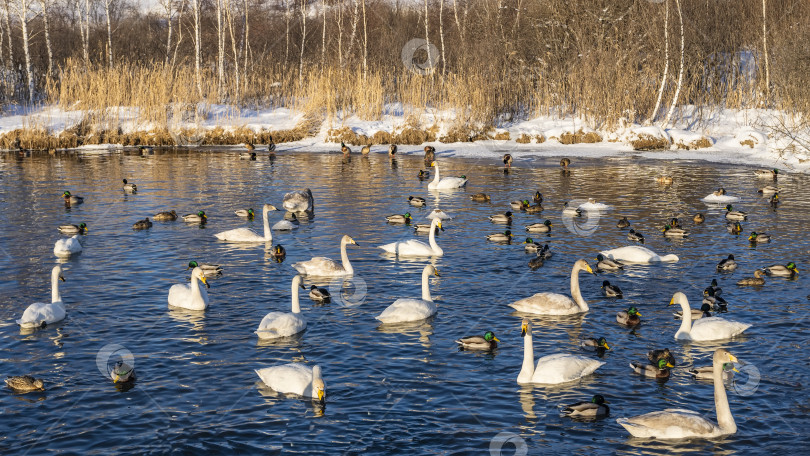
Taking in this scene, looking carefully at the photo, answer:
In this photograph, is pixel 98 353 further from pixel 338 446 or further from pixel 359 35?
pixel 359 35

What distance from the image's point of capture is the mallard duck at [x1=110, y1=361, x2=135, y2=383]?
40.1 feet

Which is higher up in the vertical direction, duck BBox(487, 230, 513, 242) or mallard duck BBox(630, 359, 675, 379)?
duck BBox(487, 230, 513, 242)

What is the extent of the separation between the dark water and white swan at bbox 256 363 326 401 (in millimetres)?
201

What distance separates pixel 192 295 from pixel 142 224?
28.8 ft

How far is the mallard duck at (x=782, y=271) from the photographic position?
712 inches

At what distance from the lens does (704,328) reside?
1436 cm

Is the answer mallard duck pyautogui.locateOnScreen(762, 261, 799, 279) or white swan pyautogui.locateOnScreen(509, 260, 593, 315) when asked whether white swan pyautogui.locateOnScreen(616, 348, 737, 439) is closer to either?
white swan pyautogui.locateOnScreen(509, 260, 593, 315)

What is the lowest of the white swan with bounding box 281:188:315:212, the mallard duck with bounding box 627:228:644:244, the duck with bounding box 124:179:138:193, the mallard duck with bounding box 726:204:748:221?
the mallard duck with bounding box 627:228:644:244

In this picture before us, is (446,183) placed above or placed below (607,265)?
above

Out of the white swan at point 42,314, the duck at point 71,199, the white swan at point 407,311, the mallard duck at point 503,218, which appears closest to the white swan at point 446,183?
the mallard duck at point 503,218

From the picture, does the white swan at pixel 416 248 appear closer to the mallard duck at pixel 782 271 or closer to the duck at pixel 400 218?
the duck at pixel 400 218

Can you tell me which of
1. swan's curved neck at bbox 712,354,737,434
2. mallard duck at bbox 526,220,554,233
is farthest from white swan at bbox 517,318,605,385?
mallard duck at bbox 526,220,554,233

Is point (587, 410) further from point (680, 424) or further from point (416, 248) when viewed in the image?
point (416, 248)

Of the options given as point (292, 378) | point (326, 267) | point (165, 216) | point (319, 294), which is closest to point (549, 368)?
point (292, 378)
